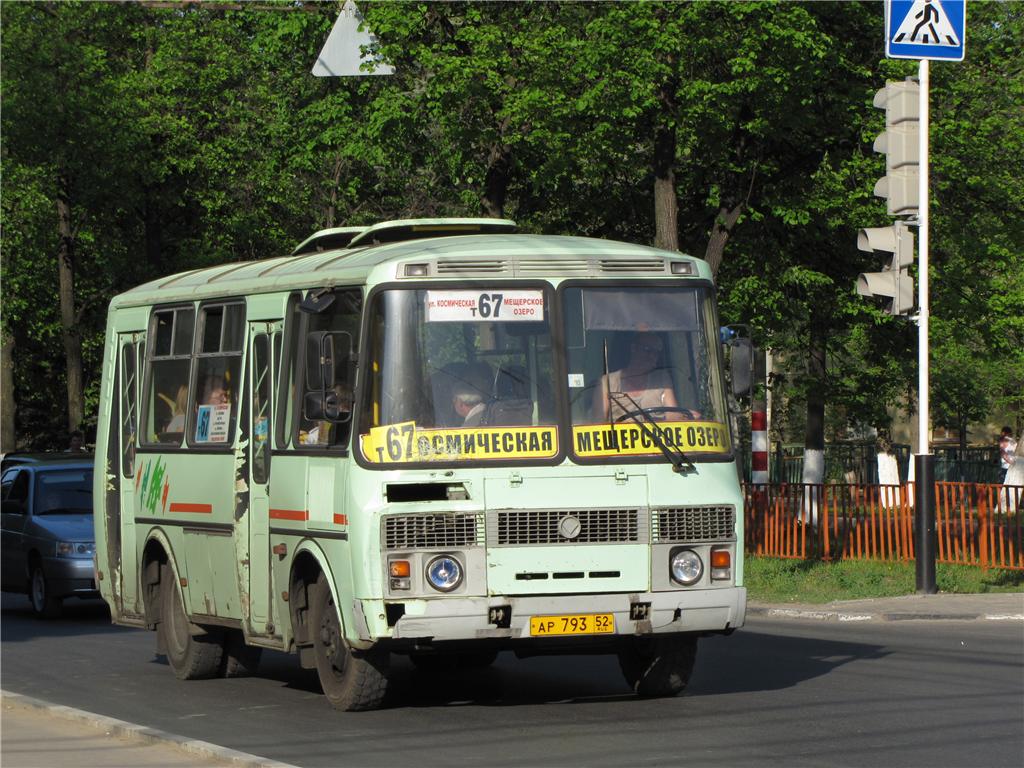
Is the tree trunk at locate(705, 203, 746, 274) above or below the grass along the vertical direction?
above

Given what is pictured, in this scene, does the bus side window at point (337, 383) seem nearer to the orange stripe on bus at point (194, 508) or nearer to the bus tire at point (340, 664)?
the bus tire at point (340, 664)

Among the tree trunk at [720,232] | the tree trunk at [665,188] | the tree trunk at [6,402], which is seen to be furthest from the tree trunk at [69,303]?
the tree trunk at [665,188]

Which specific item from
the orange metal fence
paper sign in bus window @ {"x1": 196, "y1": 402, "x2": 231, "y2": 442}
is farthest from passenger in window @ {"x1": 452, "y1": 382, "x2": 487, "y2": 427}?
the orange metal fence

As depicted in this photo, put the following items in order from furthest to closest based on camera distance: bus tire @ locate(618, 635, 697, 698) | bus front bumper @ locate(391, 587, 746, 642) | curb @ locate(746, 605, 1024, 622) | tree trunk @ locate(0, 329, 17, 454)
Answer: tree trunk @ locate(0, 329, 17, 454)
curb @ locate(746, 605, 1024, 622)
bus tire @ locate(618, 635, 697, 698)
bus front bumper @ locate(391, 587, 746, 642)

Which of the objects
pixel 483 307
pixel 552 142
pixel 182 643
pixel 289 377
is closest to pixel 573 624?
pixel 483 307

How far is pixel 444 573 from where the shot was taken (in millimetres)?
10938

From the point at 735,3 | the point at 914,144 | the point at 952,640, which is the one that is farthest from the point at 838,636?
the point at 735,3

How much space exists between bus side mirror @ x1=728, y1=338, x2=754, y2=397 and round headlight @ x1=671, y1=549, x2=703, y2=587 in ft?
4.03

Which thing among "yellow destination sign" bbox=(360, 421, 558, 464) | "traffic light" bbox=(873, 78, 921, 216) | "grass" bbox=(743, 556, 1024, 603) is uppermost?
"traffic light" bbox=(873, 78, 921, 216)

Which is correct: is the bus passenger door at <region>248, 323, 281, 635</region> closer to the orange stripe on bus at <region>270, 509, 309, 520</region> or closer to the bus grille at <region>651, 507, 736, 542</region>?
the orange stripe on bus at <region>270, 509, 309, 520</region>

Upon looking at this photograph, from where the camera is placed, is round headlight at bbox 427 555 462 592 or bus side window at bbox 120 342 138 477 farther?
bus side window at bbox 120 342 138 477

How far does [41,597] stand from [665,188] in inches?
479

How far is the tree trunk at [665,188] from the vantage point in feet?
92.9

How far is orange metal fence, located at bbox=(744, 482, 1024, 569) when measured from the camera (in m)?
22.6
